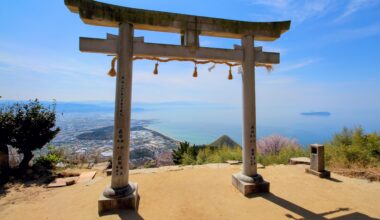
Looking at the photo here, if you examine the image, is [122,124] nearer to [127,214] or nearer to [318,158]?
[127,214]

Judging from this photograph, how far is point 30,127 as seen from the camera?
21.2 feet

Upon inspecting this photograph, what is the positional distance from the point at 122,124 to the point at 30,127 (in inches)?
174

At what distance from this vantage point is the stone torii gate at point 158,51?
13.3 feet

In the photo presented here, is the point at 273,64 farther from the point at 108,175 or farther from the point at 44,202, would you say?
the point at 44,202

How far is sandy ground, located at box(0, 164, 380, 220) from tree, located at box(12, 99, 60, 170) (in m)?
1.61

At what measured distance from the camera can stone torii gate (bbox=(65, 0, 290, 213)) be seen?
4039 mm

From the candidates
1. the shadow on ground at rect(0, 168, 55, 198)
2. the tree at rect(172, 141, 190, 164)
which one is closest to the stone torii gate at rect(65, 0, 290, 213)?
the shadow on ground at rect(0, 168, 55, 198)

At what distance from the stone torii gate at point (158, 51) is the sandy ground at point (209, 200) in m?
0.41

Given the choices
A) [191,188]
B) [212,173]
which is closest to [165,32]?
[191,188]

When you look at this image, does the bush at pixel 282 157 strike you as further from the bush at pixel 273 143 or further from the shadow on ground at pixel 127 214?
the shadow on ground at pixel 127 214

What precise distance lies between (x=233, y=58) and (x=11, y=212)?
574cm

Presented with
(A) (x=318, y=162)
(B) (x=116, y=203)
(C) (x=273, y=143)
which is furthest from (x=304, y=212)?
(C) (x=273, y=143)

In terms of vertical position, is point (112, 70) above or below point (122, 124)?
above

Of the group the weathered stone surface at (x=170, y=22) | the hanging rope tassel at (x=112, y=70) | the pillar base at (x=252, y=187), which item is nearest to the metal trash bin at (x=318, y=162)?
the pillar base at (x=252, y=187)
